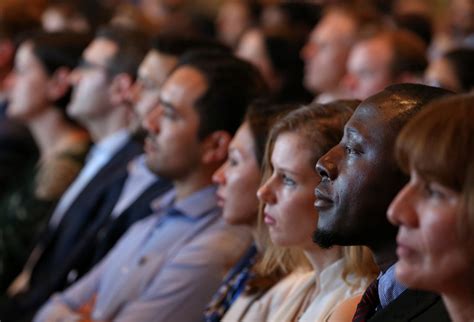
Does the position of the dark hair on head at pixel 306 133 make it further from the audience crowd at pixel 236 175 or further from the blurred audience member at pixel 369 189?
the blurred audience member at pixel 369 189

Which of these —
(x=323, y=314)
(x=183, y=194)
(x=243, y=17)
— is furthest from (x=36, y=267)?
(x=243, y=17)

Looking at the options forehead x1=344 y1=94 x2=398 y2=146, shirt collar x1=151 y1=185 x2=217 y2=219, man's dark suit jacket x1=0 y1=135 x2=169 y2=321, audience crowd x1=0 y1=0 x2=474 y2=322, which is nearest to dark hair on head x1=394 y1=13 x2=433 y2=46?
audience crowd x1=0 y1=0 x2=474 y2=322

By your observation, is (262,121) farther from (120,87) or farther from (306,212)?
(120,87)

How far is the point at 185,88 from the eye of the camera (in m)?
2.69

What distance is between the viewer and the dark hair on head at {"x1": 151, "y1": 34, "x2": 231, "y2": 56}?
10.6 feet

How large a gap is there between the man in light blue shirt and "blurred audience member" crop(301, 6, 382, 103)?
1.66 meters

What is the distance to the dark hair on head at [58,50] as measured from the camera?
3922 millimetres

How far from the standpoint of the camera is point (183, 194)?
106 inches

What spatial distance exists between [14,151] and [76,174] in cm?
53

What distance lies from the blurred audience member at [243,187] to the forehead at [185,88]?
404mm

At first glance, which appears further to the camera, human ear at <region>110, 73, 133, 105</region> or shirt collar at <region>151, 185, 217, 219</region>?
human ear at <region>110, 73, 133, 105</region>

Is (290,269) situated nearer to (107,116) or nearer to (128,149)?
(128,149)

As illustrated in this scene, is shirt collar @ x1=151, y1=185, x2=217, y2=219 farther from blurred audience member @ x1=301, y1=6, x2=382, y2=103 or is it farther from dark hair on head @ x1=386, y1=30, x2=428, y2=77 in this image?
blurred audience member @ x1=301, y1=6, x2=382, y2=103

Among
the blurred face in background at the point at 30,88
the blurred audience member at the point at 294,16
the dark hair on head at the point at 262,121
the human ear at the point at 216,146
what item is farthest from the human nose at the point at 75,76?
the blurred audience member at the point at 294,16
